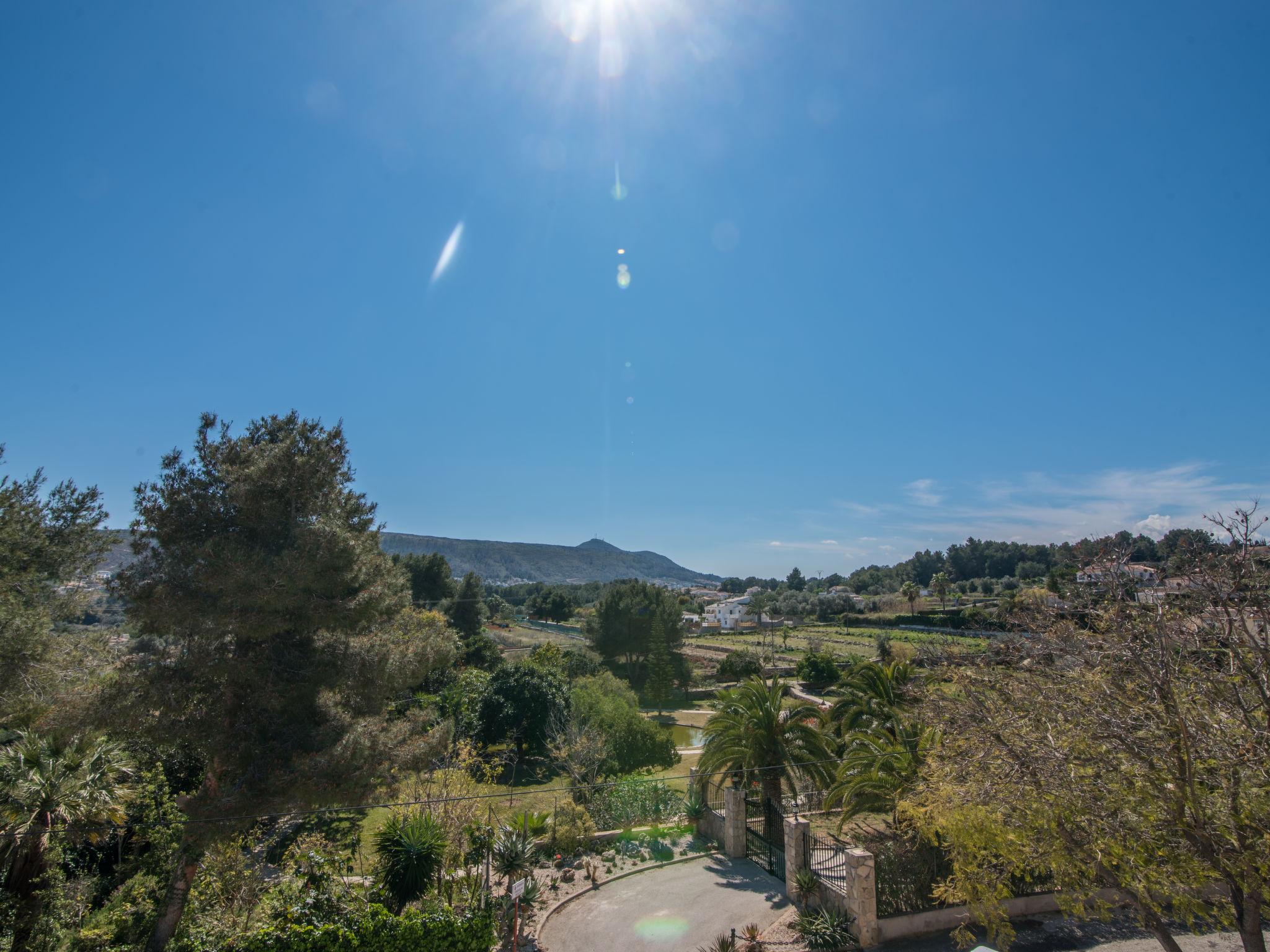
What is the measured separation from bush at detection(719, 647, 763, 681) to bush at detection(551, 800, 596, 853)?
1407 inches

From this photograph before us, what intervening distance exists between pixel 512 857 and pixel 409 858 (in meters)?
2.72

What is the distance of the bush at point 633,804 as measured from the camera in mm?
20078

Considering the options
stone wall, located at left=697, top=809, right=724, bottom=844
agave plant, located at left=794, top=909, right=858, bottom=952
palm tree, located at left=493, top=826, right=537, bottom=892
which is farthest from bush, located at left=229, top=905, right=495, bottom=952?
stone wall, located at left=697, top=809, right=724, bottom=844

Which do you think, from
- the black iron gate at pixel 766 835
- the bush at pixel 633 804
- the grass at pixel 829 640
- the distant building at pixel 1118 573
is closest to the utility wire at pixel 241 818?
the black iron gate at pixel 766 835

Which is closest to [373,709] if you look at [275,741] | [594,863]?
[275,741]

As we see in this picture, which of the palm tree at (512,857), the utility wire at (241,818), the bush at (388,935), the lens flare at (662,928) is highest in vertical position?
the utility wire at (241,818)

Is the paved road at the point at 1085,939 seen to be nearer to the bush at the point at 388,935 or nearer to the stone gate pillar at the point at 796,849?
the stone gate pillar at the point at 796,849

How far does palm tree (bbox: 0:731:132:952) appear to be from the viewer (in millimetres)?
10617

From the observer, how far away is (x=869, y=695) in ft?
64.3

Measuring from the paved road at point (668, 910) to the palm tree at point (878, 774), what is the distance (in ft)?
9.01

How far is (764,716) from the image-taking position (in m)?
17.7

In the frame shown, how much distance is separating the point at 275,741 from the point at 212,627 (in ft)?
8.56

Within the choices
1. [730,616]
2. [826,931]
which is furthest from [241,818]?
[730,616]

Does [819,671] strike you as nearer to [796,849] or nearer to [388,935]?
[796,849]
